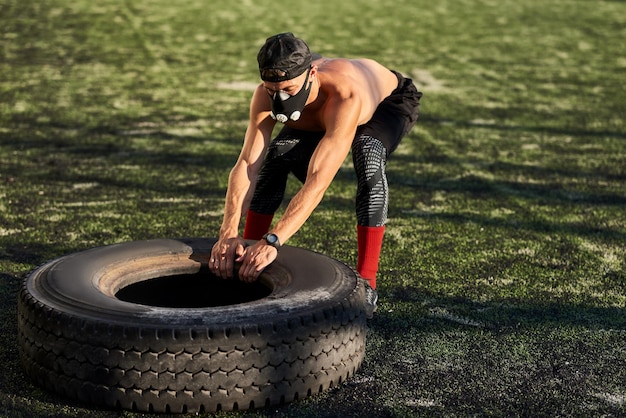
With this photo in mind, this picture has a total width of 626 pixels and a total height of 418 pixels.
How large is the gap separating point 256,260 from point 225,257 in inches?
6.9

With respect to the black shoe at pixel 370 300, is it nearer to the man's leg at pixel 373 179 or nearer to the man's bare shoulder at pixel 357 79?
the man's leg at pixel 373 179

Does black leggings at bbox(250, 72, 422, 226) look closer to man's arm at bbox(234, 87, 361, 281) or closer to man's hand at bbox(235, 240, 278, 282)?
man's arm at bbox(234, 87, 361, 281)

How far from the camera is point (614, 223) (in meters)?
5.88

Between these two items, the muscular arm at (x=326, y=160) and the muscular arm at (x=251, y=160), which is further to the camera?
the muscular arm at (x=251, y=160)

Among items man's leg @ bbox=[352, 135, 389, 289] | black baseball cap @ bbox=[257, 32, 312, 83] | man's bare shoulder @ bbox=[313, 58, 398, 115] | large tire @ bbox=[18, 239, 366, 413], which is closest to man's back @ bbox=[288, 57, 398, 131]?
man's bare shoulder @ bbox=[313, 58, 398, 115]

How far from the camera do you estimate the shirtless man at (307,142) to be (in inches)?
148

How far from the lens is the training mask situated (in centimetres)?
381

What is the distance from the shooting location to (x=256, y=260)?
373 cm

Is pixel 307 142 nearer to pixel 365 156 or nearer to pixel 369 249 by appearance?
pixel 365 156

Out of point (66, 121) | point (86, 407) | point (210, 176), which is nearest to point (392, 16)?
point (66, 121)

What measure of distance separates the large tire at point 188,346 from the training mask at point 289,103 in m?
0.71

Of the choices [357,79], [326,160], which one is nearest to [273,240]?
[326,160]

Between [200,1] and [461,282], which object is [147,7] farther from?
[461,282]

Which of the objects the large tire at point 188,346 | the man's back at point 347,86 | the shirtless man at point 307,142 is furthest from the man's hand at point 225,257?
the man's back at point 347,86
